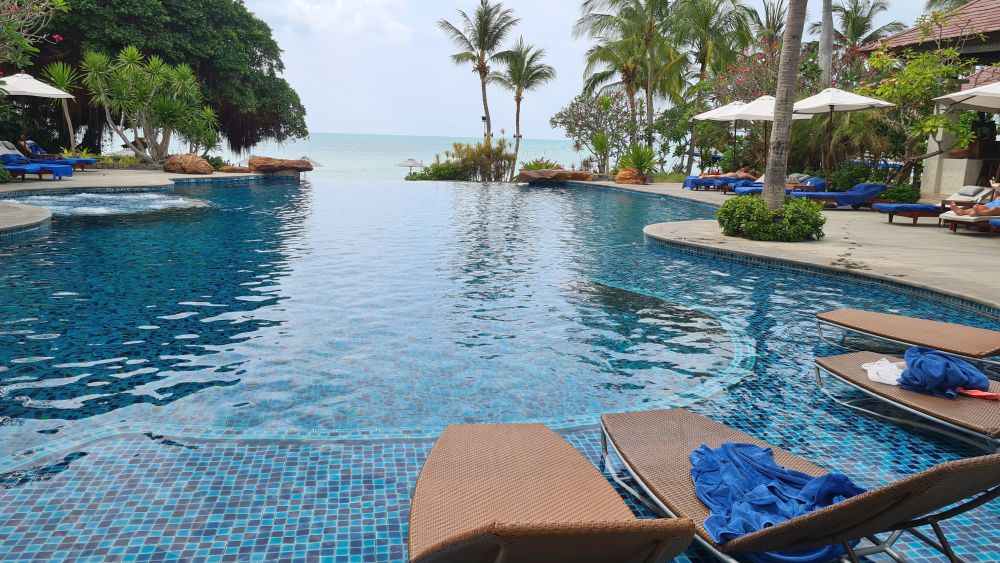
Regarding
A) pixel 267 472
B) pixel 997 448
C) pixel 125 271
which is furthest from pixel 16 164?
pixel 997 448

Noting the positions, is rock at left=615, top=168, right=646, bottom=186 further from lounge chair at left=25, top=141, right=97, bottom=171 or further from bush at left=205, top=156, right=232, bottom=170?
lounge chair at left=25, top=141, right=97, bottom=171

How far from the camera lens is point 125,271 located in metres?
8.65

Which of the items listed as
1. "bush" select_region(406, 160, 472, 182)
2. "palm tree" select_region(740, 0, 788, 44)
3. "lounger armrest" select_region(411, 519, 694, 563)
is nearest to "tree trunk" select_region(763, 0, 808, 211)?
"lounger armrest" select_region(411, 519, 694, 563)

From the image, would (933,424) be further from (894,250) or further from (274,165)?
(274,165)

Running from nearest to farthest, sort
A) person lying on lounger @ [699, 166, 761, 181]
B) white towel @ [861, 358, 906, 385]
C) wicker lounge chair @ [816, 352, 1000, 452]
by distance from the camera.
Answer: wicker lounge chair @ [816, 352, 1000, 452] < white towel @ [861, 358, 906, 385] < person lying on lounger @ [699, 166, 761, 181]

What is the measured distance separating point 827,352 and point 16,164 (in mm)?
22200

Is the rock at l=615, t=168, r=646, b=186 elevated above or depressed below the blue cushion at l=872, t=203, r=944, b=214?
above

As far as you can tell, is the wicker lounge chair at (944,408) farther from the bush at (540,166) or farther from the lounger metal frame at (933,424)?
the bush at (540,166)

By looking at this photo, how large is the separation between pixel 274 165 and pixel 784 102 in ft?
78.4

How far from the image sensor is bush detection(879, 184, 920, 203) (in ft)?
54.5

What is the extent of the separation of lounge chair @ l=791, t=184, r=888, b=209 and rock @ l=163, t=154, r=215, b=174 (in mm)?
21607

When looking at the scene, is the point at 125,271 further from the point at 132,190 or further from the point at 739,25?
the point at 739,25

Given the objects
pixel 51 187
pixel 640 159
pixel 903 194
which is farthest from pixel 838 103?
pixel 51 187

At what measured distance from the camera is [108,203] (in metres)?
16.0
